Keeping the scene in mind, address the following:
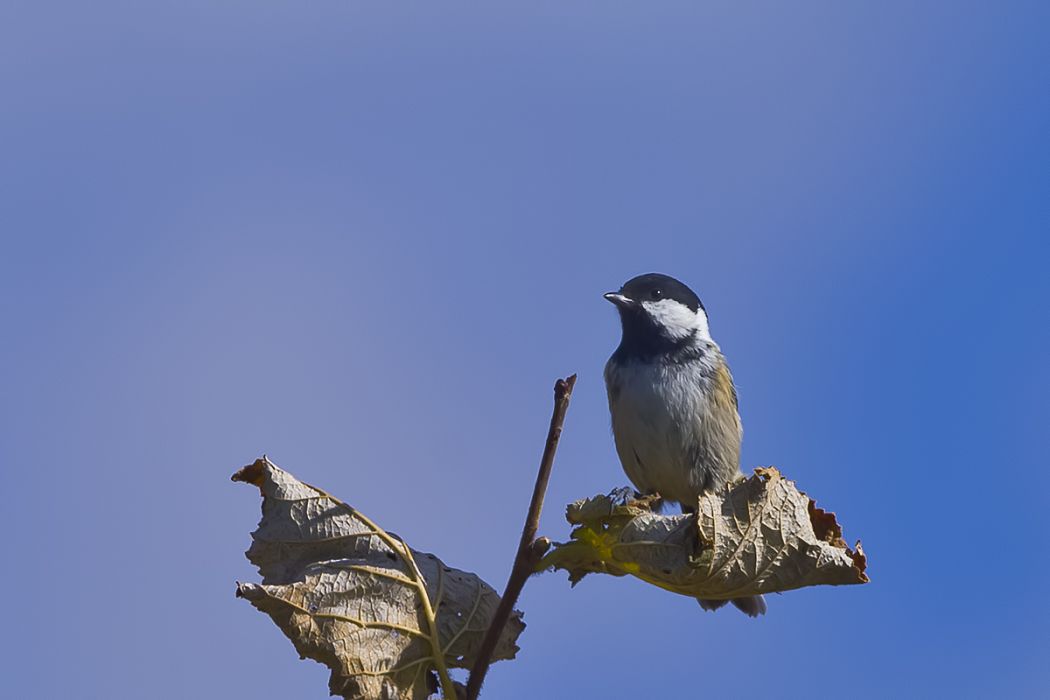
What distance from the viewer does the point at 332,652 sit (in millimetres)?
3434

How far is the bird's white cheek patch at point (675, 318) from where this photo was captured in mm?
7664

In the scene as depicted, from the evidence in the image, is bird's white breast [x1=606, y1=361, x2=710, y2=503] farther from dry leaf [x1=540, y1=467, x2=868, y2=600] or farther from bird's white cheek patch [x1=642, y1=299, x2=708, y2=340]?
dry leaf [x1=540, y1=467, x2=868, y2=600]

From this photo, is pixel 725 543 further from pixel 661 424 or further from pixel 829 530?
pixel 661 424

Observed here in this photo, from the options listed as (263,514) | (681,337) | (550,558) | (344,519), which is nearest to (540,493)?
(550,558)

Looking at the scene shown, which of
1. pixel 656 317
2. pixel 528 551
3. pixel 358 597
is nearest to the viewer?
pixel 528 551

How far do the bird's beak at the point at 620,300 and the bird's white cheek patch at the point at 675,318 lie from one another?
99 mm

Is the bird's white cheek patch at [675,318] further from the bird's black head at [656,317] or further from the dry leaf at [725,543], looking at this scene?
the dry leaf at [725,543]

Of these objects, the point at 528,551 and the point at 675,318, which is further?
the point at 675,318

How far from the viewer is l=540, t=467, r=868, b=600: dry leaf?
11.5 feet

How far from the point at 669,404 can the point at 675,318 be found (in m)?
0.84

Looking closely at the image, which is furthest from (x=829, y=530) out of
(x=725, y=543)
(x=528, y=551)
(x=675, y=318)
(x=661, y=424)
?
(x=675, y=318)

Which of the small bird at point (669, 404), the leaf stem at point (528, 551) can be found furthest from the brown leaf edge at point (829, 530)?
the small bird at point (669, 404)

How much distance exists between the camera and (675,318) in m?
7.74

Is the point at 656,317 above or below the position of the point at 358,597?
above
